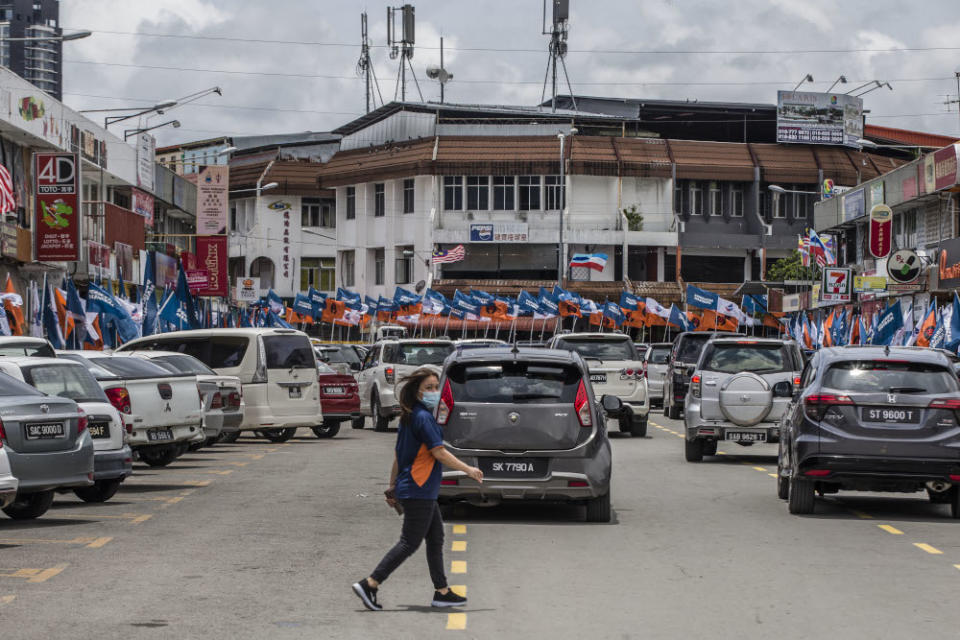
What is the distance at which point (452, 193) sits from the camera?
284 ft

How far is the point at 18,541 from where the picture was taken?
43.3ft

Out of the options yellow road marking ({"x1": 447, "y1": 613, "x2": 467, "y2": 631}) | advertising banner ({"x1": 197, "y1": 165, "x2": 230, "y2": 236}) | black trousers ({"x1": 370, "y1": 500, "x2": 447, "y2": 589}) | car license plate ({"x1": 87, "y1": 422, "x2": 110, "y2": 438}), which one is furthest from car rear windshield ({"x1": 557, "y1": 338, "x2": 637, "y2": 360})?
advertising banner ({"x1": 197, "y1": 165, "x2": 230, "y2": 236})

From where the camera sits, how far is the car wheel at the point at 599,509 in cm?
1492

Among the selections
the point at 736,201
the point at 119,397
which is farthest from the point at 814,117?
the point at 119,397

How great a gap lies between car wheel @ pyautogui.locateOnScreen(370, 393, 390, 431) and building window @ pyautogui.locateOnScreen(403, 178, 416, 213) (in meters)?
54.9

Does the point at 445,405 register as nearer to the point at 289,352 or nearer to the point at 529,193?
the point at 289,352

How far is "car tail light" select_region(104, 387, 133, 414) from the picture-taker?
19.2 meters

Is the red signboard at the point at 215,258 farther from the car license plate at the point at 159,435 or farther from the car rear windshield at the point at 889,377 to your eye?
the car rear windshield at the point at 889,377

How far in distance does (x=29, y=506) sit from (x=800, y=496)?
7.65 metres

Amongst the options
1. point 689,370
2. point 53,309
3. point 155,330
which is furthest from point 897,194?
point 53,309

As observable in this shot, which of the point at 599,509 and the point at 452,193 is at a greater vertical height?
the point at 452,193

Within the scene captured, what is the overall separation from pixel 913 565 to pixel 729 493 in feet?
20.8

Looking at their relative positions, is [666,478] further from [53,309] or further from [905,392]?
[53,309]

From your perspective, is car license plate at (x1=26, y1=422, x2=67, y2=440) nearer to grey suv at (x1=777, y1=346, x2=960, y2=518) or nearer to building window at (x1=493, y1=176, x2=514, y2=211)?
grey suv at (x1=777, y1=346, x2=960, y2=518)
